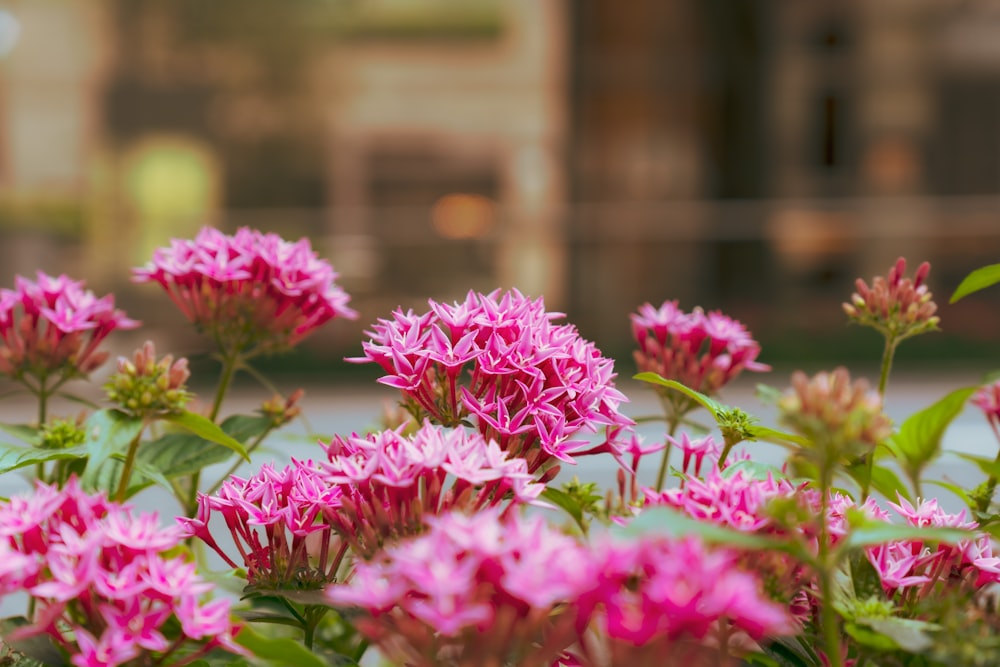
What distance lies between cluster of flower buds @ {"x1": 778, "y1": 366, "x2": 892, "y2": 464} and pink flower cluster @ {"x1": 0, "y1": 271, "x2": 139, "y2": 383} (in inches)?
19.7

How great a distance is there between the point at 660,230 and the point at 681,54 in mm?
1300

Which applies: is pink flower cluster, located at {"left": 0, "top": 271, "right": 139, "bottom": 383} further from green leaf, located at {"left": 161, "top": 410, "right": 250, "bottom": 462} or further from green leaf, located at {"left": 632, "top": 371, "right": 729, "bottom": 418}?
green leaf, located at {"left": 632, "top": 371, "right": 729, "bottom": 418}

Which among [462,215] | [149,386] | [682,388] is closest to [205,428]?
[149,386]

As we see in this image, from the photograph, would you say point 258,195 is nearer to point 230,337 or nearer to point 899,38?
point 899,38

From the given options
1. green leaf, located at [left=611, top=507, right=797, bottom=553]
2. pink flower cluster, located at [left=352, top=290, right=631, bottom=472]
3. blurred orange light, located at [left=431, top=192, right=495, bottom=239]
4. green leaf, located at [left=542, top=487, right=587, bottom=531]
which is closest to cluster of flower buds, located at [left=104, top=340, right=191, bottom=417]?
pink flower cluster, located at [left=352, top=290, right=631, bottom=472]

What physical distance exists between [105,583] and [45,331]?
0.39 m

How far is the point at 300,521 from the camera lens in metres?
0.56

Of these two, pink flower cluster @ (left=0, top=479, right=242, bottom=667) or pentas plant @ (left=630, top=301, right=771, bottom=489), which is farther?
pentas plant @ (left=630, top=301, right=771, bottom=489)

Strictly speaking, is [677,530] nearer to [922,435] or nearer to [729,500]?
[729,500]

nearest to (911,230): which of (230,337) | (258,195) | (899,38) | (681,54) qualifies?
(899,38)

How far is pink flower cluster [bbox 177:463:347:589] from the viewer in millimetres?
555

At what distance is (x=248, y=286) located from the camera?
Answer: 0.78 meters

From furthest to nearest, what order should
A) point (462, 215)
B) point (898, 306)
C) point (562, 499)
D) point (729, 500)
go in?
point (462, 215) < point (898, 306) < point (562, 499) < point (729, 500)

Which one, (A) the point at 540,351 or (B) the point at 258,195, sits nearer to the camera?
(A) the point at 540,351
